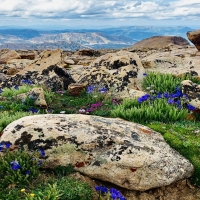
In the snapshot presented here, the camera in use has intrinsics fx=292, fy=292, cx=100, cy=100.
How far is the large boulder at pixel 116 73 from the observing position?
48.6 feet

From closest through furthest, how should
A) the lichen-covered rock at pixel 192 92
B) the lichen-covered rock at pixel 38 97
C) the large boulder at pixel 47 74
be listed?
the lichen-covered rock at pixel 192 92, the lichen-covered rock at pixel 38 97, the large boulder at pixel 47 74

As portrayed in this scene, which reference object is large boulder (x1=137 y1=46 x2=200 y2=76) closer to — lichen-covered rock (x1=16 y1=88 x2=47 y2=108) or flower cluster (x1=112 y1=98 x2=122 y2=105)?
flower cluster (x1=112 y1=98 x2=122 y2=105)

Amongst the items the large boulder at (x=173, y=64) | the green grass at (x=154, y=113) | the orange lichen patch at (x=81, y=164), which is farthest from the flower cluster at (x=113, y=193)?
the large boulder at (x=173, y=64)

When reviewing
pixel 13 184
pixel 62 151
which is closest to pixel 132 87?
pixel 62 151

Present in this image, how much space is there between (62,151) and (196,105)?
622 centimetres

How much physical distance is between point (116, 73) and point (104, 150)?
879cm

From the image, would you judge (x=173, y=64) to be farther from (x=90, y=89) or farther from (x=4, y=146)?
(x=4, y=146)

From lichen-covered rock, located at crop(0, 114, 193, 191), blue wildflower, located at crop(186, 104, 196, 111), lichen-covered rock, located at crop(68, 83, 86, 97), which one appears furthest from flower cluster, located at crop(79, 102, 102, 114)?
lichen-covered rock, located at crop(0, 114, 193, 191)

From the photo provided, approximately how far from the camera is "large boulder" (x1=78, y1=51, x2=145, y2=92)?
14.8 metres

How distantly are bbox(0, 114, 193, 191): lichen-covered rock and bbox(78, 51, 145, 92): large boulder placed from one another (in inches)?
272

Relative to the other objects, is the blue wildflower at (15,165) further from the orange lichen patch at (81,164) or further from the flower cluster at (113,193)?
the flower cluster at (113,193)

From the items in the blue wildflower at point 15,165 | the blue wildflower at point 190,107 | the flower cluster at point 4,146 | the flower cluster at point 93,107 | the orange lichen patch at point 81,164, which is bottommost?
the flower cluster at point 93,107

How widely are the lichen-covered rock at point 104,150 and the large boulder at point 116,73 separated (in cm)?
690

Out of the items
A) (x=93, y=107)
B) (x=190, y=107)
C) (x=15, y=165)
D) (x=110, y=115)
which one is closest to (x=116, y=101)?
(x=93, y=107)
